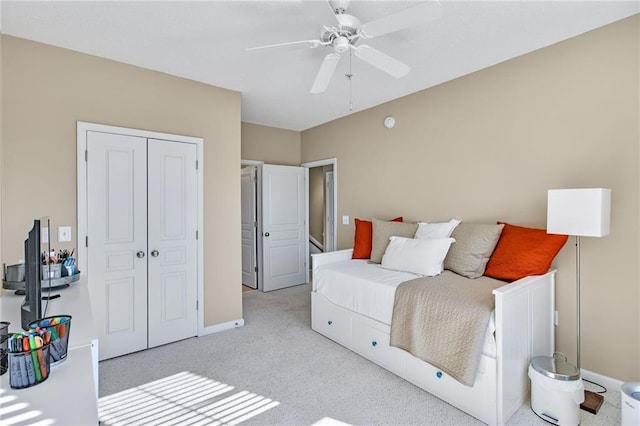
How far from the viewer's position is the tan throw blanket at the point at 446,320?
1.98m

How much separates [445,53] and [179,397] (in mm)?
3412

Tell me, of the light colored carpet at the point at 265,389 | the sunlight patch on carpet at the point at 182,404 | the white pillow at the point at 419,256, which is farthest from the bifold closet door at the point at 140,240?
the white pillow at the point at 419,256

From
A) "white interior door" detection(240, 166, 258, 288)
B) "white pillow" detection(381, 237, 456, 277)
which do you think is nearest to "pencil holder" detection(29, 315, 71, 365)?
"white pillow" detection(381, 237, 456, 277)

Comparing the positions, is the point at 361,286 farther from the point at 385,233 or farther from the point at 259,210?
the point at 259,210

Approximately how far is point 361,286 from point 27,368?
2.26 metres

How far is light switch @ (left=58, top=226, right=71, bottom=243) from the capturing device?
103 inches

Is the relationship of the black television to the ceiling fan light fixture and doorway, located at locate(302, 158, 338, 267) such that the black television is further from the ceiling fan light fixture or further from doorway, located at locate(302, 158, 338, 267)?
doorway, located at locate(302, 158, 338, 267)

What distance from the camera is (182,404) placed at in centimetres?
219

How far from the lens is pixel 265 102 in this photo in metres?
3.96

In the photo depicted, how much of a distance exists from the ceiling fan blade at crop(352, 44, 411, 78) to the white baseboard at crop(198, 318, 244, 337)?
2.98 meters

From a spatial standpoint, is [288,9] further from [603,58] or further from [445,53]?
[603,58]

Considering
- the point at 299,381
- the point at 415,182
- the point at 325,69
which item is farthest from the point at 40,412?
the point at 415,182

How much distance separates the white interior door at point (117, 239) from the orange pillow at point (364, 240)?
227 cm

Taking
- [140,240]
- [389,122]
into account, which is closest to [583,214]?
Answer: [389,122]
